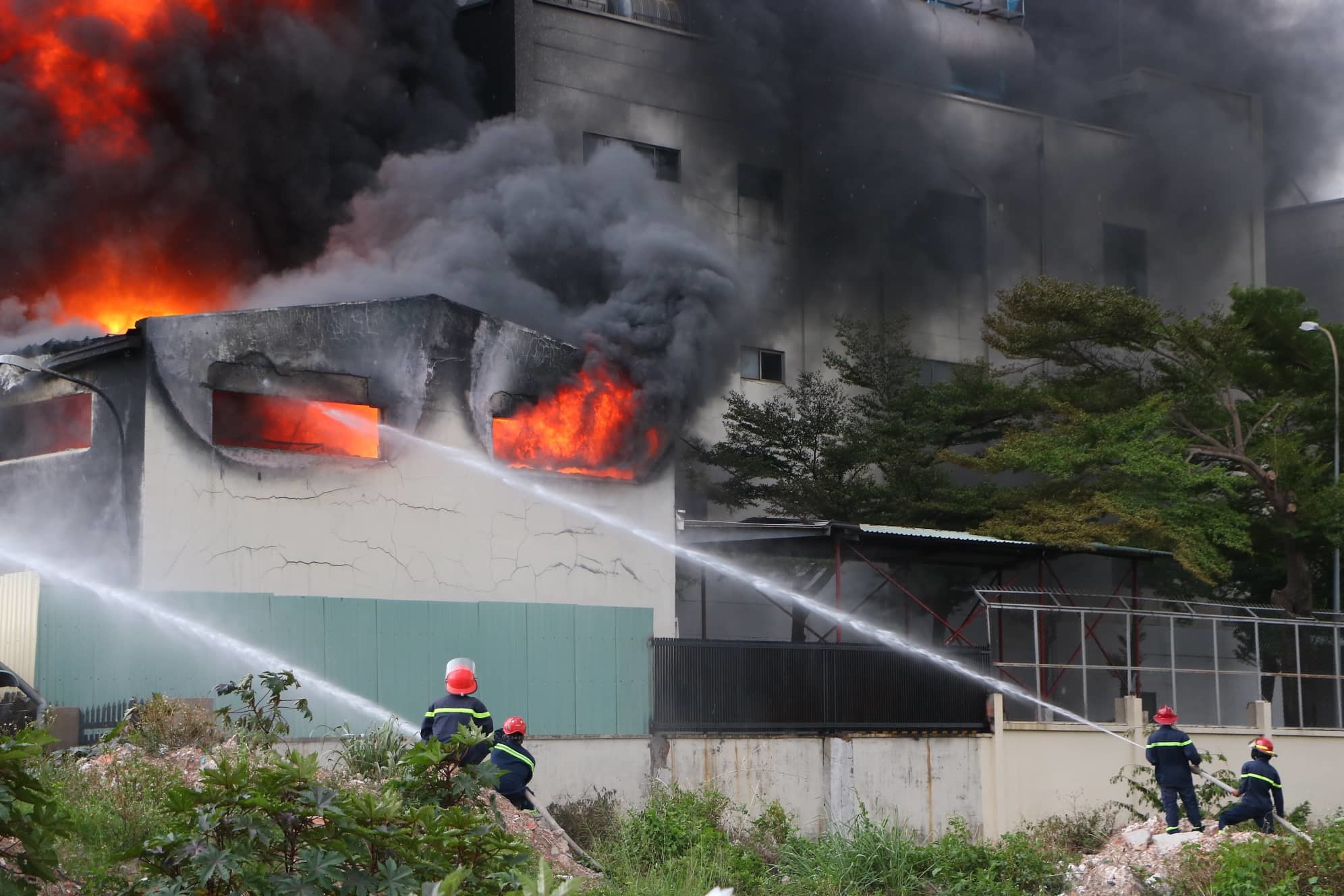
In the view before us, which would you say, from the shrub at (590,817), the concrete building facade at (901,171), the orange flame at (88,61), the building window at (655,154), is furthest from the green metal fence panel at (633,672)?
the building window at (655,154)

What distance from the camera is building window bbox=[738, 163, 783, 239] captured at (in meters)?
36.2

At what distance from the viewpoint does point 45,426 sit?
19.1m

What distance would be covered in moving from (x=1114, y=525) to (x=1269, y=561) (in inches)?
311

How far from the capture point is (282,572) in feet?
59.1

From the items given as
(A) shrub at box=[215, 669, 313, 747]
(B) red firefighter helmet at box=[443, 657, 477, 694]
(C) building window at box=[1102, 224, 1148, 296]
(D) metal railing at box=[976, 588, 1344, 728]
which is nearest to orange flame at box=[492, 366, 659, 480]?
(A) shrub at box=[215, 669, 313, 747]

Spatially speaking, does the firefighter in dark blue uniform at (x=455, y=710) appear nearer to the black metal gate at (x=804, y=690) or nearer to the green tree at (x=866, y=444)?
the black metal gate at (x=804, y=690)

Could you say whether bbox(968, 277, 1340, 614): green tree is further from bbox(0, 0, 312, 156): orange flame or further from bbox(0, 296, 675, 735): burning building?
bbox(0, 0, 312, 156): orange flame

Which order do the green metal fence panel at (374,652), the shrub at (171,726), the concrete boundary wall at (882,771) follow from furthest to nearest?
the concrete boundary wall at (882,771), the green metal fence panel at (374,652), the shrub at (171,726)

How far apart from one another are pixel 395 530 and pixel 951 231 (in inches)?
921

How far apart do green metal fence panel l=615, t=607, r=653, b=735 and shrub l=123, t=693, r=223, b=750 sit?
20.3 feet

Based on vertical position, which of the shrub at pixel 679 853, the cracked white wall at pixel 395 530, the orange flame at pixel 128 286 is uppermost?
the orange flame at pixel 128 286

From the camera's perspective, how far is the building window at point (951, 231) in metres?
38.5

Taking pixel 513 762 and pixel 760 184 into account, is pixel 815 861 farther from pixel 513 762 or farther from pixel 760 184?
pixel 760 184

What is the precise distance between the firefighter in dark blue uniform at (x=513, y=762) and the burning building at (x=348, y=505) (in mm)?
4183
